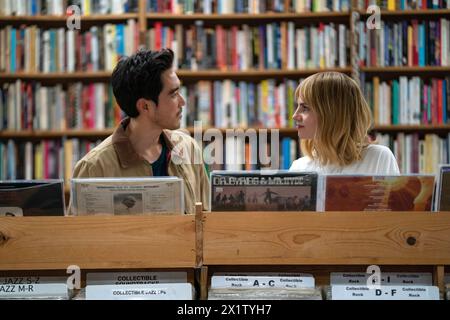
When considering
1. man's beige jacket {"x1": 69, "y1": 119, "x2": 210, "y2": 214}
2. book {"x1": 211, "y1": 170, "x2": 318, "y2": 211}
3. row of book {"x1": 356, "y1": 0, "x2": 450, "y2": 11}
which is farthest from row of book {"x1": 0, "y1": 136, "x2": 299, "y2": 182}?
book {"x1": 211, "y1": 170, "x2": 318, "y2": 211}

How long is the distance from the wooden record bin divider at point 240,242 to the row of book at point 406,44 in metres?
2.05

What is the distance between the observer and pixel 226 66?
331 centimetres

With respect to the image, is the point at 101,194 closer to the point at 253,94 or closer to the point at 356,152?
Answer: the point at 356,152

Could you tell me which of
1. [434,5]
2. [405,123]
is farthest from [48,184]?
[434,5]

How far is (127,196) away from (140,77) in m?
0.77

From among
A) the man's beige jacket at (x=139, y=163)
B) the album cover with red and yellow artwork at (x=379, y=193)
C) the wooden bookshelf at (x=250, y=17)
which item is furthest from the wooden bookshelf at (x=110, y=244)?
the wooden bookshelf at (x=250, y=17)

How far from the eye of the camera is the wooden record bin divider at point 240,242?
4.50 feet

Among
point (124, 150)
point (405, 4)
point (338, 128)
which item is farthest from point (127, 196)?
point (405, 4)

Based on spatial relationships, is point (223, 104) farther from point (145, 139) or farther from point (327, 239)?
point (327, 239)

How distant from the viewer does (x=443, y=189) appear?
57.0 inches

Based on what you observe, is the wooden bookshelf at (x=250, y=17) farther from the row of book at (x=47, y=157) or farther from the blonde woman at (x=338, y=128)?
the blonde woman at (x=338, y=128)

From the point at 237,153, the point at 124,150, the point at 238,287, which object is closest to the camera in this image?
the point at 238,287

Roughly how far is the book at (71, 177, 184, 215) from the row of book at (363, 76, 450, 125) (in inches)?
83.1

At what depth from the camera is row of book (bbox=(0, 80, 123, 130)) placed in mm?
3303
